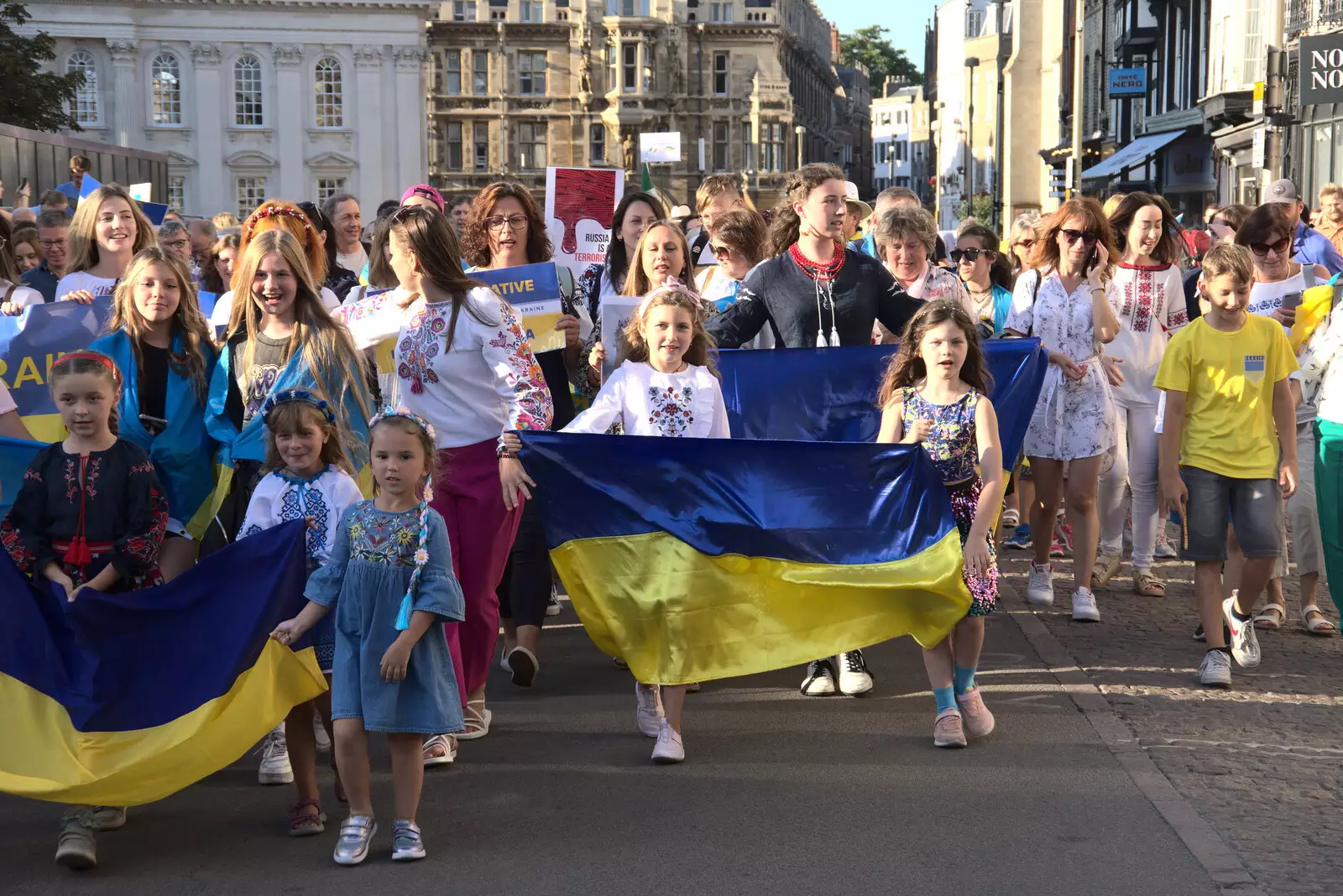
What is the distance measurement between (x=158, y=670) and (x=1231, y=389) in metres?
5.05

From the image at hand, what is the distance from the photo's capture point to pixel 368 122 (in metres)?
79.2

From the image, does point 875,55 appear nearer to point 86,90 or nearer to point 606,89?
point 606,89

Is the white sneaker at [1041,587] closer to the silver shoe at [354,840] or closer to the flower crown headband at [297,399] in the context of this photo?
the flower crown headband at [297,399]

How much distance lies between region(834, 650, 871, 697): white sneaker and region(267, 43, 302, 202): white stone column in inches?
2900

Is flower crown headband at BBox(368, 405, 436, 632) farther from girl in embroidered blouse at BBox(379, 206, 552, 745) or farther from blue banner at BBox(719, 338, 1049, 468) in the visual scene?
blue banner at BBox(719, 338, 1049, 468)

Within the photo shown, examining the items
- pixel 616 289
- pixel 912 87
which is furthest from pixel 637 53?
pixel 616 289

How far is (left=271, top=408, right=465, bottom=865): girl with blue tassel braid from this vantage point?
18.7ft

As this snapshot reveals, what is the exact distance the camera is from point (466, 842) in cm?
593

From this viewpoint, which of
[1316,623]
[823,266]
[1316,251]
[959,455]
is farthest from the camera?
[1316,251]

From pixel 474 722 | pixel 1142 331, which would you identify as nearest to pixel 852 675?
pixel 474 722

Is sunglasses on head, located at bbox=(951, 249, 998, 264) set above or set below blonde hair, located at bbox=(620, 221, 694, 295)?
above

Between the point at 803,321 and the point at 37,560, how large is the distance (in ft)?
11.9

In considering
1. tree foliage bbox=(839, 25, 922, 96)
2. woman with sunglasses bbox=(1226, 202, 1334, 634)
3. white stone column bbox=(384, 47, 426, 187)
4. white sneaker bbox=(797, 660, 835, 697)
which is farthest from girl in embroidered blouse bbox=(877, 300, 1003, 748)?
tree foliage bbox=(839, 25, 922, 96)

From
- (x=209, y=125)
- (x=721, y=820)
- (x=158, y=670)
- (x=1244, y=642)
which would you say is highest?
(x=209, y=125)
